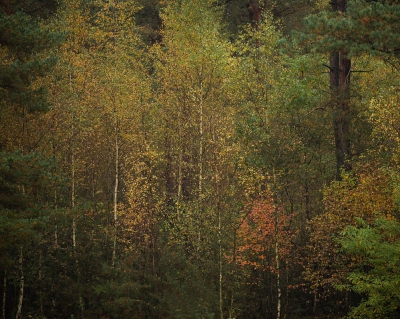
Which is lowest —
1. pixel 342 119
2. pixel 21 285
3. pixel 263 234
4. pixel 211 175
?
pixel 21 285

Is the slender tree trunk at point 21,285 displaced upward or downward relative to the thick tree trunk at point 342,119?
downward

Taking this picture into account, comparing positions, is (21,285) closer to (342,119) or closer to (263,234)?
(263,234)

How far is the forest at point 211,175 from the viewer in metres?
13.1

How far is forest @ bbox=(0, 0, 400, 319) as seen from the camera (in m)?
13.1

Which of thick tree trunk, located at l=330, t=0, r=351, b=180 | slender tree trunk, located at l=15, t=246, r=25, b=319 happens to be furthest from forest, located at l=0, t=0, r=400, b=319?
slender tree trunk, located at l=15, t=246, r=25, b=319

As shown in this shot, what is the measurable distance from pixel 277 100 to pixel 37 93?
A: 773cm

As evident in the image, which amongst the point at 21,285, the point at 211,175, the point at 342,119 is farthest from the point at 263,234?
the point at 21,285

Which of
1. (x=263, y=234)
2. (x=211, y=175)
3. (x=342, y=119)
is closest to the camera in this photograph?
(x=211, y=175)

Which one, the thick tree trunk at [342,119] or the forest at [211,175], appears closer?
the forest at [211,175]

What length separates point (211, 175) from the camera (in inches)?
624

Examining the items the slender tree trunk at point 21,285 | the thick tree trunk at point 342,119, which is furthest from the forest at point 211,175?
the slender tree trunk at point 21,285

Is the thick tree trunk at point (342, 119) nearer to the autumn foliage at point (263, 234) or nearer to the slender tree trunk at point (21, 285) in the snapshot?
the autumn foliage at point (263, 234)

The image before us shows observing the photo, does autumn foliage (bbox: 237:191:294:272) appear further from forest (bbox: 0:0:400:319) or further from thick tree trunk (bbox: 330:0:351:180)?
thick tree trunk (bbox: 330:0:351:180)

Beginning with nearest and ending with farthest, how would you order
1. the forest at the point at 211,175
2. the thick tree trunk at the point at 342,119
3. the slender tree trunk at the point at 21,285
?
the forest at the point at 211,175 < the slender tree trunk at the point at 21,285 < the thick tree trunk at the point at 342,119
